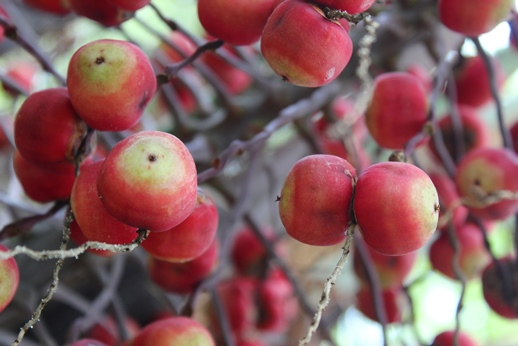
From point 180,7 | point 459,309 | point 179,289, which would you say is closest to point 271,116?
point 179,289

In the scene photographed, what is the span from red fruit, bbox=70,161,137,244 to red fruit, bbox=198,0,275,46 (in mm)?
153

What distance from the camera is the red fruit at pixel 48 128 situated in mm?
470

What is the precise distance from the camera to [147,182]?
39 cm

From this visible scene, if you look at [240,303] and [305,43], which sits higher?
[305,43]

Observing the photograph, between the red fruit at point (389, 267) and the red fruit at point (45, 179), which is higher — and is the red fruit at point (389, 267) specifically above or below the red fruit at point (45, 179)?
below

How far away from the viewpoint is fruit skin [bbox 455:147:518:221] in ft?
1.96

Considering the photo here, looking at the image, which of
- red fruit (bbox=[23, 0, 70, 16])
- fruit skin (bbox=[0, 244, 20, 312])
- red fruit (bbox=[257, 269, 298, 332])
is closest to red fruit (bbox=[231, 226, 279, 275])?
red fruit (bbox=[257, 269, 298, 332])

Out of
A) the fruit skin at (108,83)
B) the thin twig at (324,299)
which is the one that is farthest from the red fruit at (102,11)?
the thin twig at (324,299)

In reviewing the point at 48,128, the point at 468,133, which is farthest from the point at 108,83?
the point at 468,133

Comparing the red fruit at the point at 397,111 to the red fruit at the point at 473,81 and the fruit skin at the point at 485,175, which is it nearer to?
the fruit skin at the point at 485,175

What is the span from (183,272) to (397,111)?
0.92 feet

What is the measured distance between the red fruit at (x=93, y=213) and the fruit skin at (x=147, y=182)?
0.03 meters

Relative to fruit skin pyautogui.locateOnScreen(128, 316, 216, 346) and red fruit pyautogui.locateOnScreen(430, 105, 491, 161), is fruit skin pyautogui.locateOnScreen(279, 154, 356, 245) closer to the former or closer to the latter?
fruit skin pyautogui.locateOnScreen(128, 316, 216, 346)

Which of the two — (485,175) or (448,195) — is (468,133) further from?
(485,175)
